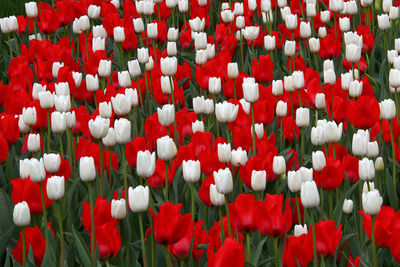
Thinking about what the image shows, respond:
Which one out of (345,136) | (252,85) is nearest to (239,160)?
(252,85)

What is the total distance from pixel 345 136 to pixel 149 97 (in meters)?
1.34

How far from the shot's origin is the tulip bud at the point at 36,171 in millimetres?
2699

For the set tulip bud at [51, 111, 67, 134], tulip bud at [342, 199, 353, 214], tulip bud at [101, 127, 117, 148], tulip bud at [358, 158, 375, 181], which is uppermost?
tulip bud at [51, 111, 67, 134]

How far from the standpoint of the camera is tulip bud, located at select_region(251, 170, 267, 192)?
Result: 268cm

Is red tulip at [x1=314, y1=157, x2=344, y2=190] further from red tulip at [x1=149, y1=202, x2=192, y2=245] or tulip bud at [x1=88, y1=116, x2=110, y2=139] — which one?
tulip bud at [x1=88, y1=116, x2=110, y2=139]

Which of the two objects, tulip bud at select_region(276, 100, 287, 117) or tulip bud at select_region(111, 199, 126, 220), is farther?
tulip bud at select_region(276, 100, 287, 117)

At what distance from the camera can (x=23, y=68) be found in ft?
15.2

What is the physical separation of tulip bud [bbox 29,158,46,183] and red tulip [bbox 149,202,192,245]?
1.77 feet

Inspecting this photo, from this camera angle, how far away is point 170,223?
2.42m

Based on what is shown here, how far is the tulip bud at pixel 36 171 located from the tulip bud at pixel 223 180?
68cm

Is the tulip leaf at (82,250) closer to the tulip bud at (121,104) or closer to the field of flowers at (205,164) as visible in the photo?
the field of flowers at (205,164)

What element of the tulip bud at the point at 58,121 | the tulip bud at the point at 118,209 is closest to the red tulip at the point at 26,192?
the tulip bud at the point at 118,209

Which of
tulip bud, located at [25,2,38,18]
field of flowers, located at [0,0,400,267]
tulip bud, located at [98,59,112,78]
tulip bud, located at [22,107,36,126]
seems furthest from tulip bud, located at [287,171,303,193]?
tulip bud, located at [25,2,38,18]

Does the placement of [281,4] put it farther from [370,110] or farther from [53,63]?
[370,110]
